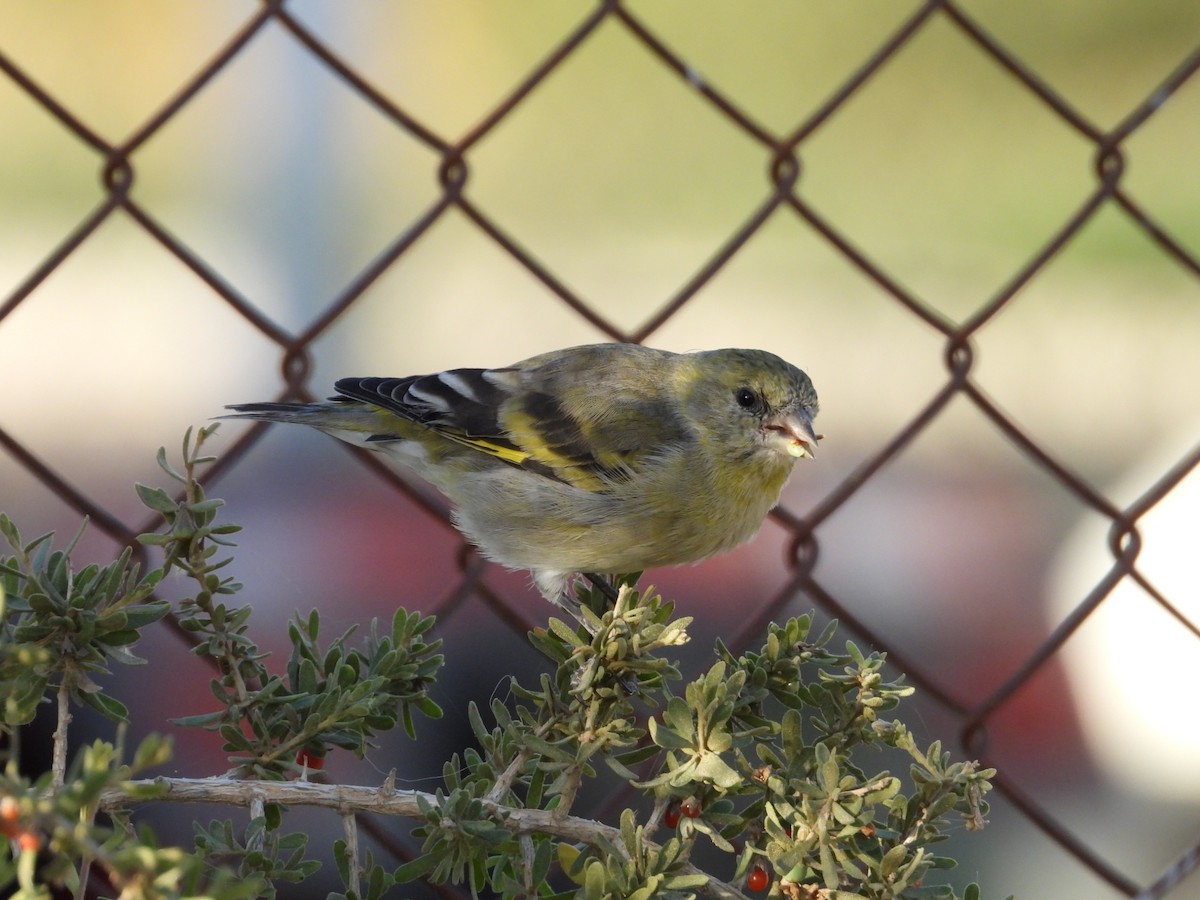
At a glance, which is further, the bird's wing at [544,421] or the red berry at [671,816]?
the bird's wing at [544,421]

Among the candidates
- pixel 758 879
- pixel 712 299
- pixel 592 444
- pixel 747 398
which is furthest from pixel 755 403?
pixel 712 299

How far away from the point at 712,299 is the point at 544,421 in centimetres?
600

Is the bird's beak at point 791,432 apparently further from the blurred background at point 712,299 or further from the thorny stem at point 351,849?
the thorny stem at point 351,849

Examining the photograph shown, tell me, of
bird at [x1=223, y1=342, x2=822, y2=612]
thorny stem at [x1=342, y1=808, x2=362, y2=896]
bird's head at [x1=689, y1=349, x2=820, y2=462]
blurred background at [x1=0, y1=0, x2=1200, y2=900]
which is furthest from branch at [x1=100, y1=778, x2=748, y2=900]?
bird's head at [x1=689, y1=349, x2=820, y2=462]

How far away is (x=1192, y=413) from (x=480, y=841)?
5.57 m

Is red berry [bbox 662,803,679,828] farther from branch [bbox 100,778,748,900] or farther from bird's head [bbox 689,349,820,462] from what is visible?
bird's head [bbox 689,349,820,462]

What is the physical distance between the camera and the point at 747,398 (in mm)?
2344

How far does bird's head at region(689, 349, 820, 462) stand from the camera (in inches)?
89.8

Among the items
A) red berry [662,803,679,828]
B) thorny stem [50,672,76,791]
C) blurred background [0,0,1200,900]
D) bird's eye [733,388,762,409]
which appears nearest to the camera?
thorny stem [50,672,76,791]

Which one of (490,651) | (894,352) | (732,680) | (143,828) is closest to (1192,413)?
(894,352)

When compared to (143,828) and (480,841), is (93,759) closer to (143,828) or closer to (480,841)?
(143,828)

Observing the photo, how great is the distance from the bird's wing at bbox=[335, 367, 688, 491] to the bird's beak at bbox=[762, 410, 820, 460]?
147 mm

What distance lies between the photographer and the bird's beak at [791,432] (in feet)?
7.24

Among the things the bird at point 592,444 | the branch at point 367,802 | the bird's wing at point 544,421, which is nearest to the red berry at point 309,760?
the branch at point 367,802
